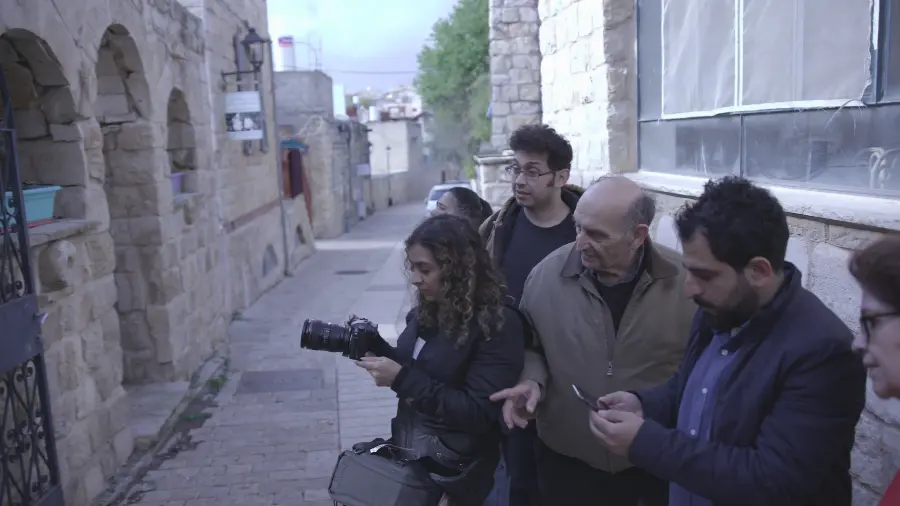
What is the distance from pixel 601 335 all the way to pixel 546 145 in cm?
116

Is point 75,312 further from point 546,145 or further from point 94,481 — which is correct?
point 546,145

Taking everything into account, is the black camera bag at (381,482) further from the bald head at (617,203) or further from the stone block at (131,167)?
the stone block at (131,167)

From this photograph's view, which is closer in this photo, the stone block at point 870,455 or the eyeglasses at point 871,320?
the eyeglasses at point 871,320

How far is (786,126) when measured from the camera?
2.84 metres

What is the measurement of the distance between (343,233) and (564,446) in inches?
829

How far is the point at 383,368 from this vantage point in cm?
225

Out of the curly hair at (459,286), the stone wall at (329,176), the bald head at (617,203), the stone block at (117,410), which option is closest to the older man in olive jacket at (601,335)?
the bald head at (617,203)

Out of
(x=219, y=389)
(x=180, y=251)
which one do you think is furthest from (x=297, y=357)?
(x=180, y=251)

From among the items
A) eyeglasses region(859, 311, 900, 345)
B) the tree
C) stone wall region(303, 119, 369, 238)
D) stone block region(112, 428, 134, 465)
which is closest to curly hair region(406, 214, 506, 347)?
eyeglasses region(859, 311, 900, 345)

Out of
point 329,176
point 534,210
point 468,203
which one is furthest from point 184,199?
point 329,176

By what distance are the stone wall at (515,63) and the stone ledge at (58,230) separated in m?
7.16

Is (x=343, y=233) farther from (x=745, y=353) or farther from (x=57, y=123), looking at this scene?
(x=745, y=353)

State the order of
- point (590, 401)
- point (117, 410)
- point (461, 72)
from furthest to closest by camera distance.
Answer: point (461, 72)
point (117, 410)
point (590, 401)

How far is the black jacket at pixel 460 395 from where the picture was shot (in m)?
2.23
